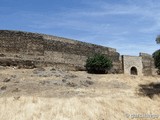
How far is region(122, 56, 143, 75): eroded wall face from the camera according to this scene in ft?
107

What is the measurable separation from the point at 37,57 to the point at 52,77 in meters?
4.18

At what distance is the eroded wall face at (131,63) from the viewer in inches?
1283

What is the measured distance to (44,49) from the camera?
25.3 m

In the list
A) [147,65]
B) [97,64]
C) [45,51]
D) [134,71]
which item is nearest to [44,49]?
[45,51]

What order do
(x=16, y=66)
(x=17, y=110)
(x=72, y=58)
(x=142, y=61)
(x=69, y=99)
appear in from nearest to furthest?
1. (x=17, y=110)
2. (x=69, y=99)
3. (x=16, y=66)
4. (x=72, y=58)
5. (x=142, y=61)

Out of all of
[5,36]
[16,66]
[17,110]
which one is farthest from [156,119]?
[5,36]

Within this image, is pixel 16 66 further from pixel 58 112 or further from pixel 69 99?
pixel 58 112

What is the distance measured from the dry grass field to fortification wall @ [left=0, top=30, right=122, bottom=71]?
5.87ft

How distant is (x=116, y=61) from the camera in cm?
3192

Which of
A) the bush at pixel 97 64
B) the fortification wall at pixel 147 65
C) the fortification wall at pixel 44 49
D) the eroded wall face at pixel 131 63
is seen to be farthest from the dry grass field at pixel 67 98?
the fortification wall at pixel 147 65

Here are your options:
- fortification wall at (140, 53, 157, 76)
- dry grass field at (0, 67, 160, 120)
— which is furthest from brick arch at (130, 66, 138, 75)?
dry grass field at (0, 67, 160, 120)

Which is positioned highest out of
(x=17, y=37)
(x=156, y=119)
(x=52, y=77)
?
(x=17, y=37)

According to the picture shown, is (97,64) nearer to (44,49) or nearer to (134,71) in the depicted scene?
(44,49)

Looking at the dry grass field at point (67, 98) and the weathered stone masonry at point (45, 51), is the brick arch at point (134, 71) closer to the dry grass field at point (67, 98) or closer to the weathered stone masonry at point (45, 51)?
the weathered stone masonry at point (45, 51)
